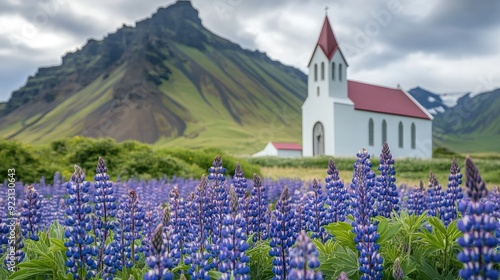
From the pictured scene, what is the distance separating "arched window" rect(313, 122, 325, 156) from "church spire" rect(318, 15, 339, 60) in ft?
24.6

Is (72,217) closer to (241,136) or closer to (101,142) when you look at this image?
(101,142)

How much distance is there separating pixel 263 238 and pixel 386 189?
1.39 meters

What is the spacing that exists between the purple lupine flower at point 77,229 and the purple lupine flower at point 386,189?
2.87 metres

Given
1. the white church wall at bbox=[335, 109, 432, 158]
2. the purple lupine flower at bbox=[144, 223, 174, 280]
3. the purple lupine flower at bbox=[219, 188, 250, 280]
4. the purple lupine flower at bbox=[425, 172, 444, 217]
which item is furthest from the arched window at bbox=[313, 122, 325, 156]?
the purple lupine flower at bbox=[144, 223, 174, 280]

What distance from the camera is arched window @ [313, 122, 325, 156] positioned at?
50531mm

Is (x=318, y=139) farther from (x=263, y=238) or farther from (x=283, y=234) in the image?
(x=283, y=234)

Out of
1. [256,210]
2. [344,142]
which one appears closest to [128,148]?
[256,210]

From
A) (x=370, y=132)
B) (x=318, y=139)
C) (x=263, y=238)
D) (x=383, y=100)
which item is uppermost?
(x=383, y=100)

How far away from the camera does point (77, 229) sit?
363 centimetres

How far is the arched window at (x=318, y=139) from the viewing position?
5053 cm

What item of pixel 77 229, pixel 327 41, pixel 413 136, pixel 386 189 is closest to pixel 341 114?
pixel 327 41

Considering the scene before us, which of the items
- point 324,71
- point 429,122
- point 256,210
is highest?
point 324,71

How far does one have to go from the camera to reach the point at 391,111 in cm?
5388

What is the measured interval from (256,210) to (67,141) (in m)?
17.6
